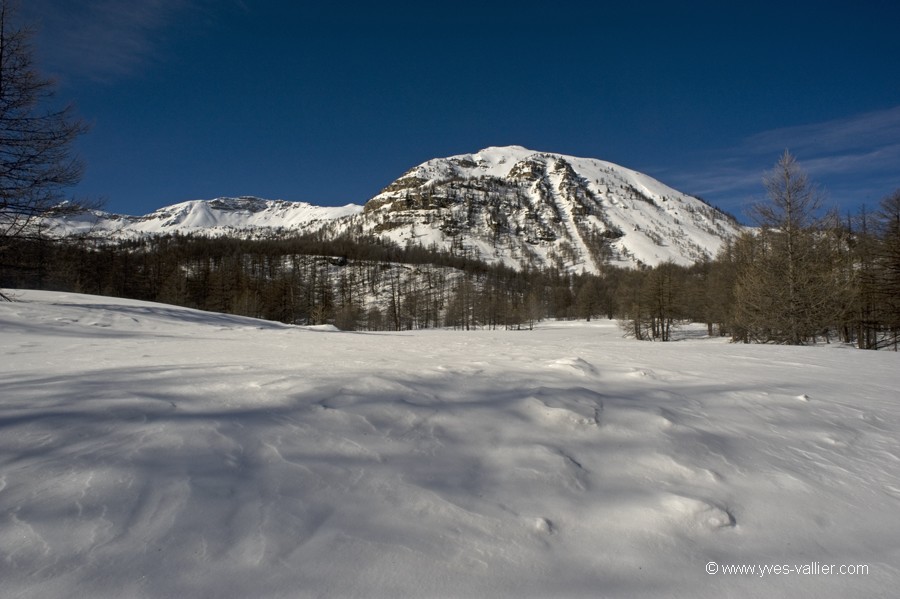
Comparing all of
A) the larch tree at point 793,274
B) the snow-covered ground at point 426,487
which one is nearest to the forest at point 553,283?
the larch tree at point 793,274

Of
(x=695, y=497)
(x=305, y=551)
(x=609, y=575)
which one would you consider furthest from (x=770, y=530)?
(x=305, y=551)

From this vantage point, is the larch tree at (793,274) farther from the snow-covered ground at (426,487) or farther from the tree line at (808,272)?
the snow-covered ground at (426,487)

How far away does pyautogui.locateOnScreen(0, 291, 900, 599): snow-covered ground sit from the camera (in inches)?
65.8

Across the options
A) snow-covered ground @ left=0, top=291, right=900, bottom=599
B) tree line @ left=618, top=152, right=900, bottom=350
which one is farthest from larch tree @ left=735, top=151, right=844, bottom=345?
snow-covered ground @ left=0, top=291, right=900, bottom=599

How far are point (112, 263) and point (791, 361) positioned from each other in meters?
68.0

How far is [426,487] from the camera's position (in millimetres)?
2309

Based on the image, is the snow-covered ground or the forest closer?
the snow-covered ground

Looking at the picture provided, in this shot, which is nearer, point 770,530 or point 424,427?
point 770,530

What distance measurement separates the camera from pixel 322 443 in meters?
2.61

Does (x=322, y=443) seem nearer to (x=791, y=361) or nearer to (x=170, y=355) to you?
(x=170, y=355)

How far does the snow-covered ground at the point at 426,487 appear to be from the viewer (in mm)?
1671

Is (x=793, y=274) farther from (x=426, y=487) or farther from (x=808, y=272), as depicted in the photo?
(x=426, y=487)

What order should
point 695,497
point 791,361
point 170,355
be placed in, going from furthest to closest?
1. point 791,361
2. point 170,355
3. point 695,497

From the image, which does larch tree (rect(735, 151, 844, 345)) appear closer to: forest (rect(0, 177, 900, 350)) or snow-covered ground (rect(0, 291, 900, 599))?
forest (rect(0, 177, 900, 350))
